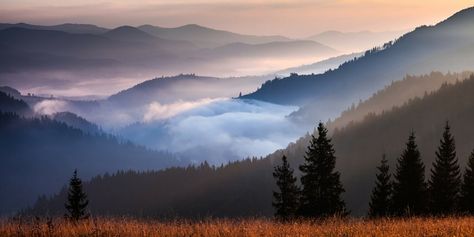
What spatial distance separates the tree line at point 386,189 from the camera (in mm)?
42781

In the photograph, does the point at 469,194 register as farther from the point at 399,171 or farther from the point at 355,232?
the point at 355,232

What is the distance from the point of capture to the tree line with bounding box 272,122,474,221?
1684 inches

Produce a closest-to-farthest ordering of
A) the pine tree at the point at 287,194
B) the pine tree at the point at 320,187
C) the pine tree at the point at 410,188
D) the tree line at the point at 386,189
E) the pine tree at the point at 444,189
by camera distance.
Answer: the pine tree at the point at 320,187
the tree line at the point at 386,189
the pine tree at the point at 410,188
the pine tree at the point at 287,194
the pine tree at the point at 444,189

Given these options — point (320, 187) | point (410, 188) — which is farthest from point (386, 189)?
point (320, 187)

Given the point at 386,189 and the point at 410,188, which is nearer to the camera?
the point at 410,188

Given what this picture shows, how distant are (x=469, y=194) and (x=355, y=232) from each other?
4395 cm

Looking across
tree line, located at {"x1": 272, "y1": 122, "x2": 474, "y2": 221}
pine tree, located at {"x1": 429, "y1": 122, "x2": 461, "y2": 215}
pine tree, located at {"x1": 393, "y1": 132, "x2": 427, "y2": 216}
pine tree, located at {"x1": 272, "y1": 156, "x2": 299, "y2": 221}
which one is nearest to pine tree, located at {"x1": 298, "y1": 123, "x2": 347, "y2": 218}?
tree line, located at {"x1": 272, "y1": 122, "x2": 474, "y2": 221}

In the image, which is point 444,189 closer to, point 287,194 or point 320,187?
point 287,194

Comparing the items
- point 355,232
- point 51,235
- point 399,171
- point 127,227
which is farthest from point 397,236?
point 399,171

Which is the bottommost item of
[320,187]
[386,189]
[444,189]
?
[444,189]

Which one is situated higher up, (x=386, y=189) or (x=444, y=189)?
(x=386, y=189)

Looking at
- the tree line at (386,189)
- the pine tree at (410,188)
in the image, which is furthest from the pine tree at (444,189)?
the pine tree at (410,188)

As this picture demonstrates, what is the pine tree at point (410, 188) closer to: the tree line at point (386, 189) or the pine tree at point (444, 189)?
the tree line at point (386, 189)

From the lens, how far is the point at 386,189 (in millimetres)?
52594
